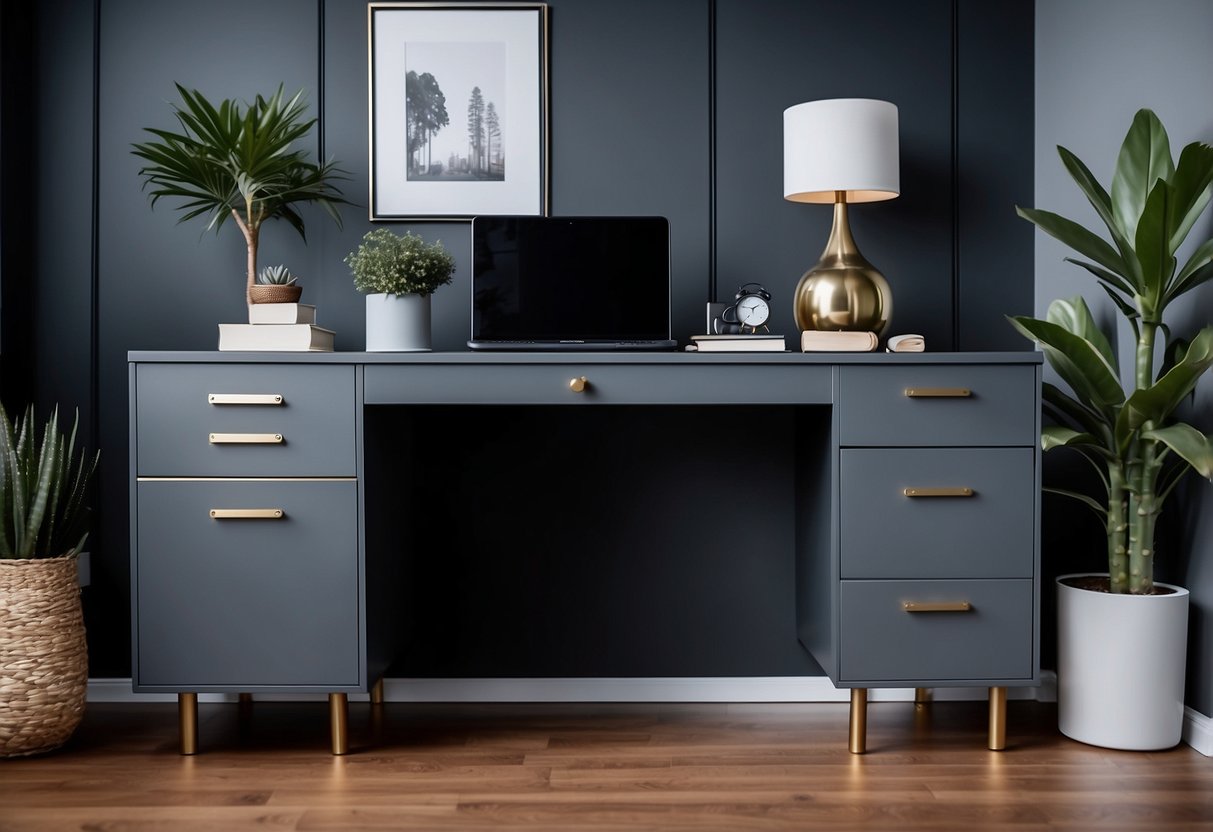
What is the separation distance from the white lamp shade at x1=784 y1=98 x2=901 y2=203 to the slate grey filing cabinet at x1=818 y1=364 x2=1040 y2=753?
521mm

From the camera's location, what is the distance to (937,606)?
2088 mm

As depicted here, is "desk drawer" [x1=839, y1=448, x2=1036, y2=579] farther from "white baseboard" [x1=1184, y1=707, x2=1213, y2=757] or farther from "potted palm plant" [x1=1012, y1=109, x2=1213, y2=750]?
"white baseboard" [x1=1184, y1=707, x2=1213, y2=757]

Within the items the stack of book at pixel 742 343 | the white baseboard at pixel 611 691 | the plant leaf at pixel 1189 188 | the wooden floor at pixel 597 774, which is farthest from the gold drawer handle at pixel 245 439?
the plant leaf at pixel 1189 188

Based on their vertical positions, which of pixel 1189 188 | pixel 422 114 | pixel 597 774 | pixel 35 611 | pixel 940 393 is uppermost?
pixel 422 114

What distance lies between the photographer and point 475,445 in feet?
8.45

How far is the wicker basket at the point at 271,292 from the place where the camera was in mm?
2240

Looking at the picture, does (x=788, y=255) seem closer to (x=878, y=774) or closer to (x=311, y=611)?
(x=878, y=774)

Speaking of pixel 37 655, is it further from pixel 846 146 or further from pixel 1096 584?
pixel 1096 584

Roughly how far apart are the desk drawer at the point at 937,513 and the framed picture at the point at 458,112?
45.0 inches

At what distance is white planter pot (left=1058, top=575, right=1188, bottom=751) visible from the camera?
2.08 m

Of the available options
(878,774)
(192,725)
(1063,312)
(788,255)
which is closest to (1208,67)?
(1063,312)

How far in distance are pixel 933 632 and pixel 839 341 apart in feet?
2.22

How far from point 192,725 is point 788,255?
1.88m

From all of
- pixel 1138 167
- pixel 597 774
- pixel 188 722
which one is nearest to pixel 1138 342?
pixel 1138 167
